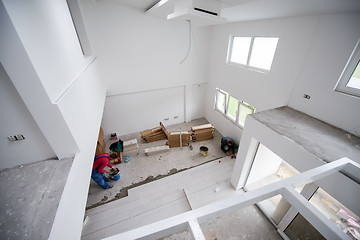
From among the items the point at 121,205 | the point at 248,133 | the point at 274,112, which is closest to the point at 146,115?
the point at 121,205

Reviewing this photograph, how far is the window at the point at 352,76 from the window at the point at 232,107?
7.10 feet

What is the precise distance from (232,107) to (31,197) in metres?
5.80

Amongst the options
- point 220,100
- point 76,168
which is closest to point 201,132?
point 220,100

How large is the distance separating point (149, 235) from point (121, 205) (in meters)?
4.00

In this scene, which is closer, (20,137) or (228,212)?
(228,212)

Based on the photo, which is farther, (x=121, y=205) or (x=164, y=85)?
(x=164, y=85)

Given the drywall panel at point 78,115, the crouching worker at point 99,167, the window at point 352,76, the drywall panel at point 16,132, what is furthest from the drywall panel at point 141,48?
the window at point 352,76

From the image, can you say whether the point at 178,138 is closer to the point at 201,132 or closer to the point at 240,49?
the point at 201,132

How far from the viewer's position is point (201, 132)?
19.8ft

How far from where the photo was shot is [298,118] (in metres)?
3.16

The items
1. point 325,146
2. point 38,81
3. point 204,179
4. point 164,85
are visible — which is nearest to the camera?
point 38,81

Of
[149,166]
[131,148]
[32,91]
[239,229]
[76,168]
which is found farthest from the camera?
[131,148]

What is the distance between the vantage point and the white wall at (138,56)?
4672 mm

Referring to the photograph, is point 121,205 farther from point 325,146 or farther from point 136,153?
point 325,146
